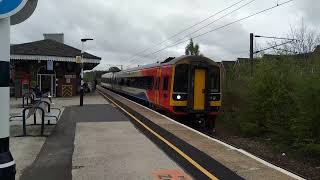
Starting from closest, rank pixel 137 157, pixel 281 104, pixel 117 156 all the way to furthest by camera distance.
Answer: pixel 137 157 < pixel 117 156 < pixel 281 104

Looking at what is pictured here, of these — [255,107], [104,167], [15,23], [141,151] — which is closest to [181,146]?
[141,151]

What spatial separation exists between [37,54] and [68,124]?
24.1 meters

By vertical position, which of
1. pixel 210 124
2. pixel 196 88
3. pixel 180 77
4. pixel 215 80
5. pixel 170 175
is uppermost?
pixel 180 77

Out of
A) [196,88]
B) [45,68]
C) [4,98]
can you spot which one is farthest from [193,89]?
[45,68]

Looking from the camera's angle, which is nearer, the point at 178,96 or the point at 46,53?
the point at 178,96

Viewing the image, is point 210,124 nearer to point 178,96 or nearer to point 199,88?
point 199,88

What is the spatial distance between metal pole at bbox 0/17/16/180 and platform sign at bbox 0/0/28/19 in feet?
0.25

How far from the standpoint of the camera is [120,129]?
15266mm

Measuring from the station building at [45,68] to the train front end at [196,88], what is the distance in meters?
20.5

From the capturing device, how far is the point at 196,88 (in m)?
19.9

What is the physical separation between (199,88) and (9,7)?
17.1 metres

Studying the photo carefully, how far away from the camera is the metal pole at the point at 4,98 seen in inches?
126

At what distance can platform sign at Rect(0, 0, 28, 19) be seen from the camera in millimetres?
3105

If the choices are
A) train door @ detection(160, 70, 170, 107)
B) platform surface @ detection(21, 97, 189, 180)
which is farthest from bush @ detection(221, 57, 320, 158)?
platform surface @ detection(21, 97, 189, 180)
